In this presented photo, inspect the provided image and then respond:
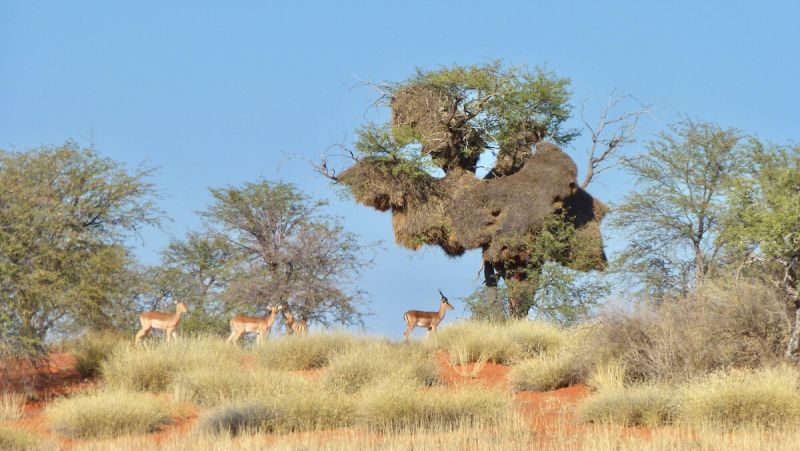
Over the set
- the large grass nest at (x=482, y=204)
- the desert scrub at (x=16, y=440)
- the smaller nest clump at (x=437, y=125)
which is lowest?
the desert scrub at (x=16, y=440)

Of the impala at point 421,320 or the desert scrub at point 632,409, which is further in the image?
the impala at point 421,320

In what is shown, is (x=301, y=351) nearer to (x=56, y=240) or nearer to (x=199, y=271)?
(x=56, y=240)

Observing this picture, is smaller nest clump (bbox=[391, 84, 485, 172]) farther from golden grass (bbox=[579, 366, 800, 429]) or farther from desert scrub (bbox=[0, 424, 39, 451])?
desert scrub (bbox=[0, 424, 39, 451])

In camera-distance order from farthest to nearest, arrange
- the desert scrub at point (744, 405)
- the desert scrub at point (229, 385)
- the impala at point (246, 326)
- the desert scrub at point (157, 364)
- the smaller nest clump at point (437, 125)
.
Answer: the smaller nest clump at point (437, 125) < the impala at point (246, 326) < the desert scrub at point (157, 364) < the desert scrub at point (229, 385) < the desert scrub at point (744, 405)

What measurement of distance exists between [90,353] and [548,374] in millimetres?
10990

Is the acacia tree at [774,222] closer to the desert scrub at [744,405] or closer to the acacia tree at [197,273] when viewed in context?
the desert scrub at [744,405]

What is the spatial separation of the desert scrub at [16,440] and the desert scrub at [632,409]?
8539mm

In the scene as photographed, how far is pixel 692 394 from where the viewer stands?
13891 millimetres

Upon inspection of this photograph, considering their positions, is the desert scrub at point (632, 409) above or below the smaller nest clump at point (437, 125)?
below

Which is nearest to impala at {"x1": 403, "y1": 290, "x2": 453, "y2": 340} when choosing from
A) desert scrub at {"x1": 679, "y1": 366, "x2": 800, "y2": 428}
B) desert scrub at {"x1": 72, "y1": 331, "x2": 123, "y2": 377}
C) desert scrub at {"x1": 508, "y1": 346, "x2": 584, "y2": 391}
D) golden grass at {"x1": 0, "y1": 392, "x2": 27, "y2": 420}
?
desert scrub at {"x1": 508, "y1": 346, "x2": 584, "y2": 391}

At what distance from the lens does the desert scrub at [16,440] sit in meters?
13.9

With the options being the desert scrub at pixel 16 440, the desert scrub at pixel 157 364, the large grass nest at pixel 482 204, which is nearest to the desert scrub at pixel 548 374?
the desert scrub at pixel 157 364

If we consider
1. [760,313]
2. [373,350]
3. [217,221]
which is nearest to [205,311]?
[217,221]

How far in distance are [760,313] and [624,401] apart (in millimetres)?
3702
